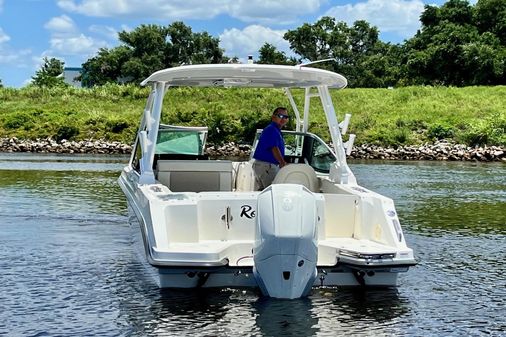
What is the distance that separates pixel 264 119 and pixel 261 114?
2.21ft

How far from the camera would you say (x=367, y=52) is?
83250 mm

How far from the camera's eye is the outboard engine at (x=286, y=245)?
25.0ft

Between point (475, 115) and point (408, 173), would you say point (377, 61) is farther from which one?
point (408, 173)

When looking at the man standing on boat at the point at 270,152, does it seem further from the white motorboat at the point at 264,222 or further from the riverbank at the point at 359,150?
the riverbank at the point at 359,150

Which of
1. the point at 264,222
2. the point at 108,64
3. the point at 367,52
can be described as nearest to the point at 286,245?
the point at 264,222

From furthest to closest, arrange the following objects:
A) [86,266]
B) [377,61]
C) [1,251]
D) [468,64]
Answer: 1. [377,61]
2. [468,64]
3. [1,251]
4. [86,266]

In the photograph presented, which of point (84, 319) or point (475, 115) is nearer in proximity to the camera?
point (84, 319)

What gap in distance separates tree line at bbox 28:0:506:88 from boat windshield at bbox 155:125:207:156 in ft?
143

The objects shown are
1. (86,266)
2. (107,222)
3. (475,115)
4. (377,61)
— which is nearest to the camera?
(86,266)

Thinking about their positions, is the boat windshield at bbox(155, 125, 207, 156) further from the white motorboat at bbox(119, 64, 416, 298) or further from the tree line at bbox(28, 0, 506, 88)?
the tree line at bbox(28, 0, 506, 88)

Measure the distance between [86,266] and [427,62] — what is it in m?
48.0

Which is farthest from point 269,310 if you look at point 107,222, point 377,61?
point 377,61

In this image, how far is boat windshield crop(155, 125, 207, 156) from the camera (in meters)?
12.4

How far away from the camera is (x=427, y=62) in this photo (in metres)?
56.0
